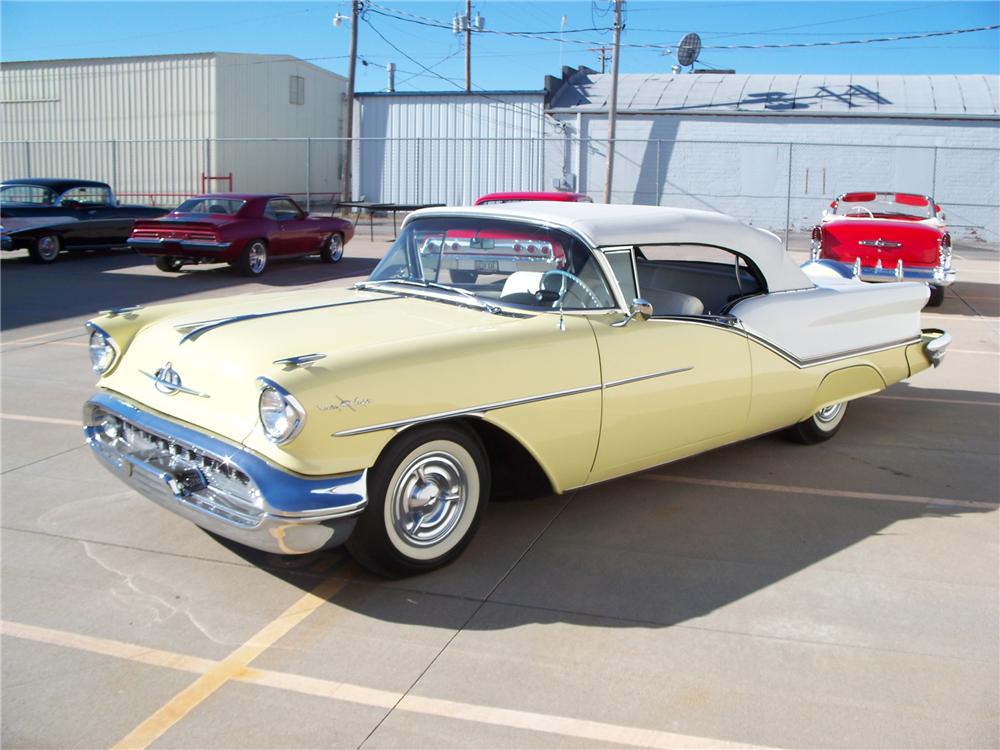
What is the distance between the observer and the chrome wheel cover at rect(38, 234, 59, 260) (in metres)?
16.0

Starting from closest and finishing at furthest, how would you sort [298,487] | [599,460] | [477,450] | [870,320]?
[298,487] < [477,450] < [599,460] < [870,320]

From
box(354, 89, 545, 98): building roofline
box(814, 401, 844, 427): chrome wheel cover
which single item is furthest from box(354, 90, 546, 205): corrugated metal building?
box(814, 401, 844, 427): chrome wheel cover

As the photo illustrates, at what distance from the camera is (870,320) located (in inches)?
237

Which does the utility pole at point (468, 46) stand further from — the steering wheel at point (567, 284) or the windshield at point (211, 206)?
the steering wheel at point (567, 284)

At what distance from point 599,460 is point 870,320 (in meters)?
2.54

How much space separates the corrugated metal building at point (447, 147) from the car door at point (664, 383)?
2397 centimetres

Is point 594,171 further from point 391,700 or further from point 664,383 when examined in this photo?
point 391,700

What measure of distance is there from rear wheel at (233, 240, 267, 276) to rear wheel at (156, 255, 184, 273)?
1.21m

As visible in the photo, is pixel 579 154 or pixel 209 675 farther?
pixel 579 154

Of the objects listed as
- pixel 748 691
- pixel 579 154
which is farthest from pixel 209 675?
pixel 579 154

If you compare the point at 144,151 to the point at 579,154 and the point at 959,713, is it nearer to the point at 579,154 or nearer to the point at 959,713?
the point at 579,154

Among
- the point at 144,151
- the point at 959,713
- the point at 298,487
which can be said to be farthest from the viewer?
the point at 144,151

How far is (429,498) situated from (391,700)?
0.97 meters

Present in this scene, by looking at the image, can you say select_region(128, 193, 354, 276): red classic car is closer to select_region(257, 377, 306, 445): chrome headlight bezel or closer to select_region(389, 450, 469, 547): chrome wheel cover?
select_region(389, 450, 469, 547): chrome wheel cover
